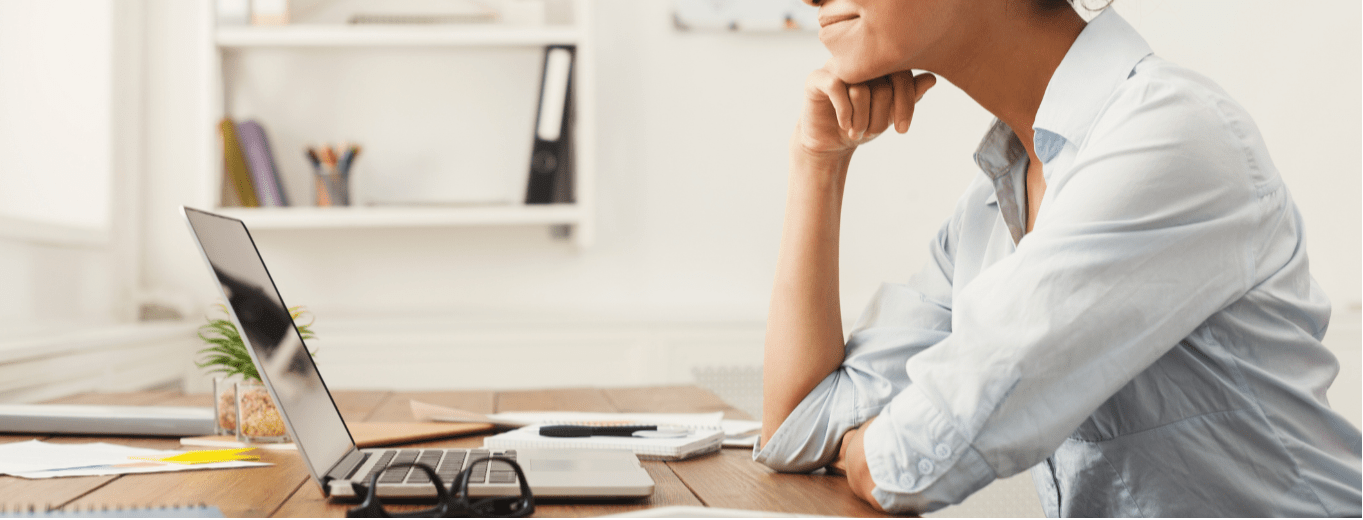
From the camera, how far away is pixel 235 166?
84.0 inches

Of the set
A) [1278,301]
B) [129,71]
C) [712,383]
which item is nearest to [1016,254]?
[1278,301]

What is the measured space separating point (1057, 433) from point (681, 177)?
1.85 m

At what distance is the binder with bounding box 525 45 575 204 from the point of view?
217 cm

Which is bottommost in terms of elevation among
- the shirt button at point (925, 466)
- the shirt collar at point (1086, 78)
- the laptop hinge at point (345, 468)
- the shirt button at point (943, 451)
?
the laptop hinge at point (345, 468)

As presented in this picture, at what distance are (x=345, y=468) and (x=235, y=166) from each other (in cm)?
169

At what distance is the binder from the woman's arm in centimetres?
125

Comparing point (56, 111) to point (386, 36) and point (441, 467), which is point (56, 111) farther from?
point (441, 467)


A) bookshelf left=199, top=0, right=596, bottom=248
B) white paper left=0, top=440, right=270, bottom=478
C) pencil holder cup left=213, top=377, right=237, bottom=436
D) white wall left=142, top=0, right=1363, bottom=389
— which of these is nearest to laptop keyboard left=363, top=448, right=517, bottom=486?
white paper left=0, top=440, right=270, bottom=478

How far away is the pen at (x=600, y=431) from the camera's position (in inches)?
34.9

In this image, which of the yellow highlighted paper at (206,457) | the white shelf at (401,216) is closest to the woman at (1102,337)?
the yellow highlighted paper at (206,457)

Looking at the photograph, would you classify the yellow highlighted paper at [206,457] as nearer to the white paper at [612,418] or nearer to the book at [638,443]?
the book at [638,443]

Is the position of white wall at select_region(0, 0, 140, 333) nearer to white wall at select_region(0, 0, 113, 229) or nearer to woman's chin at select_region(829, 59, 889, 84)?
white wall at select_region(0, 0, 113, 229)

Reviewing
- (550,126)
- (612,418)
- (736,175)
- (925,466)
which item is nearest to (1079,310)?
(925,466)

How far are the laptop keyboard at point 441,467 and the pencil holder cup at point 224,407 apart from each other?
23cm
